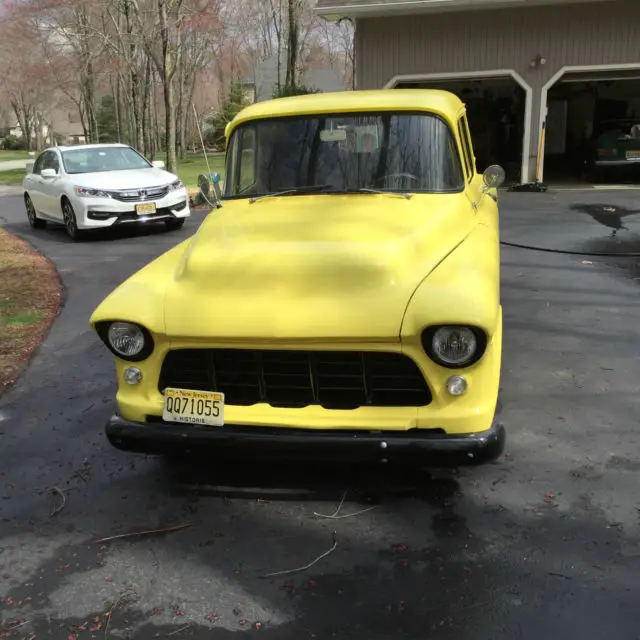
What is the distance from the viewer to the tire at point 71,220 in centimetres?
1114

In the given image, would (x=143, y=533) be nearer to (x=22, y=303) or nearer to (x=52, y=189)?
(x=22, y=303)

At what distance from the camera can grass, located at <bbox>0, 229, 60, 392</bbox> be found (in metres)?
5.72

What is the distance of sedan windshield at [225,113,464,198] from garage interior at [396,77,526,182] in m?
16.5

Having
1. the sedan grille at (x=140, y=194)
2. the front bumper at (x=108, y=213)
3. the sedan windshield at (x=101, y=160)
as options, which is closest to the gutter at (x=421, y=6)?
the sedan windshield at (x=101, y=160)

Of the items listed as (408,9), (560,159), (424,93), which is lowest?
(560,159)

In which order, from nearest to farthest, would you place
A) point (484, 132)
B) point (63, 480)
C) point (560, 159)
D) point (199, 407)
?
point (199, 407) < point (63, 480) < point (484, 132) < point (560, 159)

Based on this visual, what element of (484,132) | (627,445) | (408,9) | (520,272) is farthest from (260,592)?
(484,132)

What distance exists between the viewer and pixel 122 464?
12.7ft

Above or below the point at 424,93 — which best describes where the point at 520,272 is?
below

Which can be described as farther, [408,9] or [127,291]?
[408,9]

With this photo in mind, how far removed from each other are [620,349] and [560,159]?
59.6ft

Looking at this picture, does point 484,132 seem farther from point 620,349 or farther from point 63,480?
point 63,480

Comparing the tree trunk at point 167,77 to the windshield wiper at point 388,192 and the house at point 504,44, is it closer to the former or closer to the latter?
the house at point 504,44

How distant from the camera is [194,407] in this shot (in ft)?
10.3
